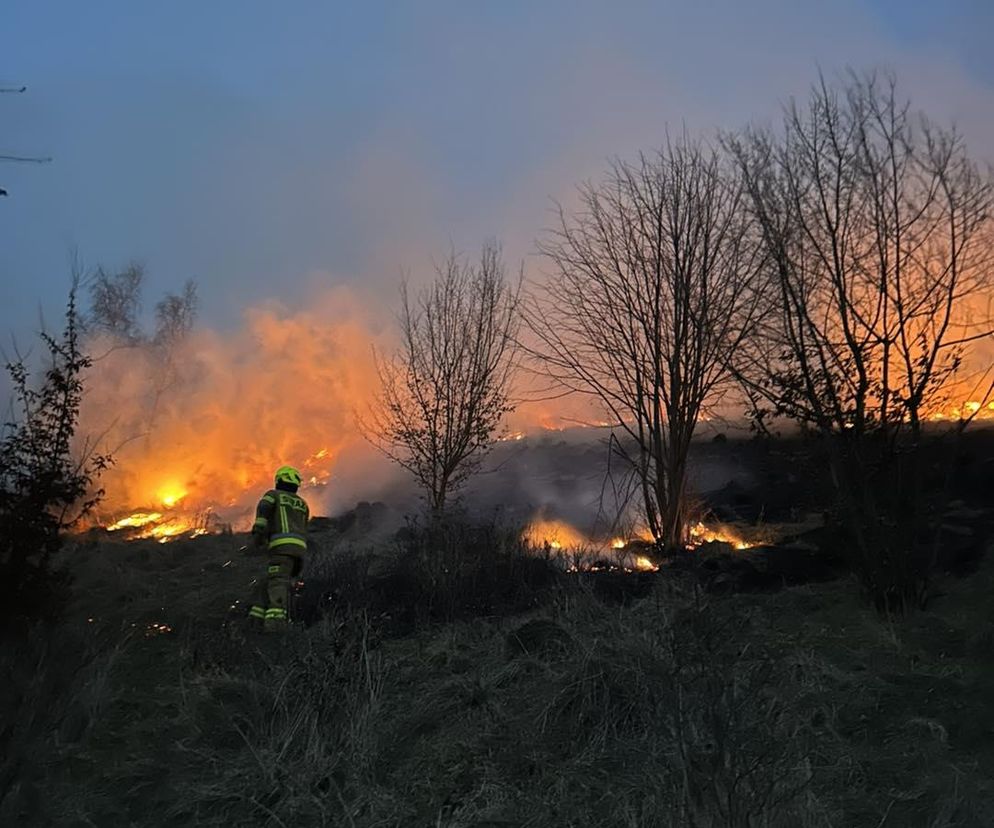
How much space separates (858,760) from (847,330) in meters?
4.85

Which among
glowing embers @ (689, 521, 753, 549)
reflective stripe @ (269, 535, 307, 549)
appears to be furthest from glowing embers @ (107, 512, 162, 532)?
glowing embers @ (689, 521, 753, 549)

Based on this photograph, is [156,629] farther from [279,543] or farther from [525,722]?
[525,722]

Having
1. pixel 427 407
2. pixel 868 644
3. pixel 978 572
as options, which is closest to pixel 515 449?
pixel 427 407

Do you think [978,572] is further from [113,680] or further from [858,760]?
[113,680]

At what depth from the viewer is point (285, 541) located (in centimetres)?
852

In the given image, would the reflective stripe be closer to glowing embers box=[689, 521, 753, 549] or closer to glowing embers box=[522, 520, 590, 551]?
glowing embers box=[522, 520, 590, 551]

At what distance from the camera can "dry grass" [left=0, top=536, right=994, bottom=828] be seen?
3645mm

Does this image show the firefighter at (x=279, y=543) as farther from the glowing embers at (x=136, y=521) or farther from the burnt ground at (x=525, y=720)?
the glowing embers at (x=136, y=521)

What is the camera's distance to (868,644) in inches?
265

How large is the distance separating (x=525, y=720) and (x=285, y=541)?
171 inches

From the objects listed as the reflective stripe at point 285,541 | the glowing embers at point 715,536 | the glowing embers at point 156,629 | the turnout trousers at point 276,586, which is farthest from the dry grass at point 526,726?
the glowing embers at point 715,536

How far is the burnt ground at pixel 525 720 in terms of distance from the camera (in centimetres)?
366

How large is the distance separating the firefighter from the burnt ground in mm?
611

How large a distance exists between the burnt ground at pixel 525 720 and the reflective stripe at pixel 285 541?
3.45ft
